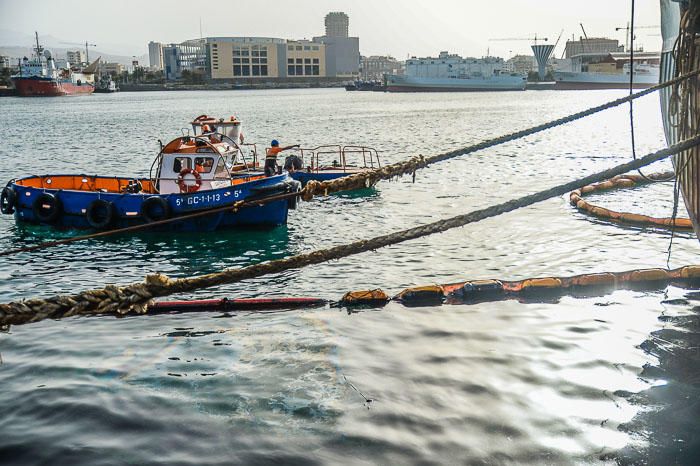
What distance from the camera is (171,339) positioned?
37.6ft

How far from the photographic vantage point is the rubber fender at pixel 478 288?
13.2 m

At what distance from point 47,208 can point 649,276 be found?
19914 millimetres

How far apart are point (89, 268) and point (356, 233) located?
349 inches

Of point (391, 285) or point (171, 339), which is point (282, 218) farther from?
point (171, 339)

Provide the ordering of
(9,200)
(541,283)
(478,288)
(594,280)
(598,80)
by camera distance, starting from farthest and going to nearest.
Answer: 1. (598,80)
2. (9,200)
3. (594,280)
4. (541,283)
5. (478,288)

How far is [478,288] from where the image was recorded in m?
13.3

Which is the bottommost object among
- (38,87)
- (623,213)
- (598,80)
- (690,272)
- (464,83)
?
(690,272)

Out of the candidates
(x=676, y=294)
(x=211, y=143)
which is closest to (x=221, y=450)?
(x=676, y=294)

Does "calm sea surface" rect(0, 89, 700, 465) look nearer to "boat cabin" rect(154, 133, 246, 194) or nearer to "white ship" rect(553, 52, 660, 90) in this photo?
"boat cabin" rect(154, 133, 246, 194)

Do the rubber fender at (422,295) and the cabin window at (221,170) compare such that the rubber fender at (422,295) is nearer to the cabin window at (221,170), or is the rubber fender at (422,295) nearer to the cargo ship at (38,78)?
the cabin window at (221,170)

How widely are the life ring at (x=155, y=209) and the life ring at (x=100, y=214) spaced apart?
4.17ft

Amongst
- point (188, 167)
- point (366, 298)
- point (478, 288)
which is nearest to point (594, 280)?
point (478, 288)

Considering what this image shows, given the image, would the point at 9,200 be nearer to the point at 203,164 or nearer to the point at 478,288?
the point at 203,164

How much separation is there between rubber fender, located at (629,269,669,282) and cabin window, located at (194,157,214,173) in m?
14.8
